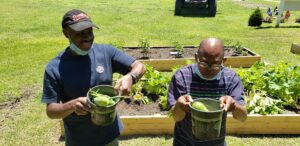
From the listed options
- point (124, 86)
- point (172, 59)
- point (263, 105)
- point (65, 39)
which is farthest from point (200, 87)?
point (65, 39)

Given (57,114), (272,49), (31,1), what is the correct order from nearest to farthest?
1. (57,114)
2. (272,49)
3. (31,1)

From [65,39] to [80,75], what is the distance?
10.2 m

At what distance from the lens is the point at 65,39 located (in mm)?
12484

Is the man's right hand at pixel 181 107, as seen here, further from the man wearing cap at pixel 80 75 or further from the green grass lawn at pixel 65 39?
the green grass lawn at pixel 65 39

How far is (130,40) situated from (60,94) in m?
9.68

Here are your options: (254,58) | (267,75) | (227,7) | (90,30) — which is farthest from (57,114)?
(227,7)

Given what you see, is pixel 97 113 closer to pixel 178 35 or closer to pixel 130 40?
pixel 130 40

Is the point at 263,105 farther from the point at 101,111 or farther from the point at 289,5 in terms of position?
the point at 289,5

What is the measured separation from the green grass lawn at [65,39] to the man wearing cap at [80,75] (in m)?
2.45

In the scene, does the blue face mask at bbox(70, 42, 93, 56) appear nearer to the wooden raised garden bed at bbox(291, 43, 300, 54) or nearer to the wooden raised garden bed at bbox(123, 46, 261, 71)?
the wooden raised garden bed at bbox(123, 46, 261, 71)

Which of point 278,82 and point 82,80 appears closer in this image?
point 82,80

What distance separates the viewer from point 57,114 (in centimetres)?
257

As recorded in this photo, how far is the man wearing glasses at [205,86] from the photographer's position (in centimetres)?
245

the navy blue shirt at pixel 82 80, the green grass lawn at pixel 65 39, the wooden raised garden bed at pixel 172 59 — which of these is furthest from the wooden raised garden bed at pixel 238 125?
the wooden raised garden bed at pixel 172 59
